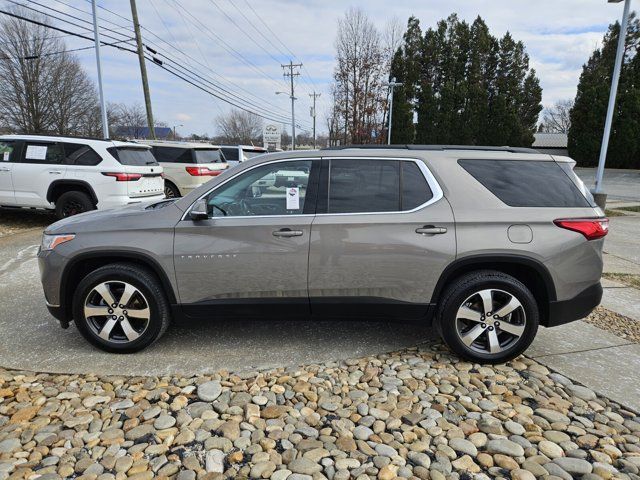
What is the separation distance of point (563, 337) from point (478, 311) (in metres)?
1.24

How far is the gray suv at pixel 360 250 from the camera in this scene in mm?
3137

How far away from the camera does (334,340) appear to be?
3.72 meters

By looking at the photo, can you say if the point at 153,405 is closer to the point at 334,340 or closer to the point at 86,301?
the point at 86,301

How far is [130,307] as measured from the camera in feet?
11.0

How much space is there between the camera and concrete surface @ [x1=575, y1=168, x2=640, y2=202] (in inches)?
748

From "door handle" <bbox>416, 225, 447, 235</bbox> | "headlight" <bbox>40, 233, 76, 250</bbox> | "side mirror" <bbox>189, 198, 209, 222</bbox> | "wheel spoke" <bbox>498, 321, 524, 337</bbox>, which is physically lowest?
"wheel spoke" <bbox>498, 321, 524, 337</bbox>

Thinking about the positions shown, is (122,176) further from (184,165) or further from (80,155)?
(184,165)

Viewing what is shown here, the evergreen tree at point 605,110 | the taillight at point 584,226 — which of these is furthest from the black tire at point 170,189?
the evergreen tree at point 605,110

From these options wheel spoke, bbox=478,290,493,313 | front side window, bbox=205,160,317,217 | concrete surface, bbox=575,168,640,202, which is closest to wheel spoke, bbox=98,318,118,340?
front side window, bbox=205,160,317,217

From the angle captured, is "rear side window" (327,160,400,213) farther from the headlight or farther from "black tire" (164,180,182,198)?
"black tire" (164,180,182,198)

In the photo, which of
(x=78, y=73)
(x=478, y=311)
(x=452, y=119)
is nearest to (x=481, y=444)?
(x=478, y=311)

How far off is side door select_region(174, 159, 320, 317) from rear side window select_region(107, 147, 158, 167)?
18.8 ft

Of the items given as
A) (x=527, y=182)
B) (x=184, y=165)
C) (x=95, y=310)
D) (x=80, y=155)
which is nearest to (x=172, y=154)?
(x=184, y=165)

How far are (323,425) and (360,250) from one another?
124 cm
